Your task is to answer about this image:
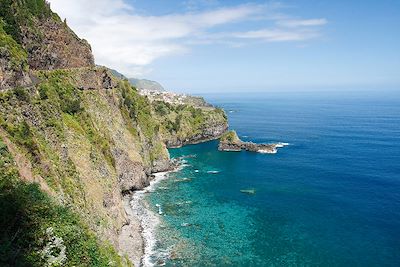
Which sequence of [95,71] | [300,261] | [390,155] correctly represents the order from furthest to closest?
[390,155]
[95,71]
[300,261]

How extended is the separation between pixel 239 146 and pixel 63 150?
9718 cm

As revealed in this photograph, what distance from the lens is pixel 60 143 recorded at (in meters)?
48.1

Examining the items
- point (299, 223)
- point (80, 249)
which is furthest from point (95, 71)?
point (80, 249)

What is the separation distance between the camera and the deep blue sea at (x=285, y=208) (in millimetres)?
56719

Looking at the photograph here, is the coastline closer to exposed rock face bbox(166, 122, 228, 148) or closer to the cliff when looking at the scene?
the cliff

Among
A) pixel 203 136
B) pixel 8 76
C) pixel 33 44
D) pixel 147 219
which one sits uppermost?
pixel 33 44

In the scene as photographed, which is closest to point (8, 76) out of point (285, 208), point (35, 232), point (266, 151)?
point (35, 232)

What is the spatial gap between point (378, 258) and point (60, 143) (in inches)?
1967

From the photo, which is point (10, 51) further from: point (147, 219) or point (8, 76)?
point (147, 219)

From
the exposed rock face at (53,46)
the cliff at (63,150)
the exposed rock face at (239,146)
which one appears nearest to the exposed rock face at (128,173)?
the cliff at (63,150)

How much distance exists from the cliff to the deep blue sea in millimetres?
9808

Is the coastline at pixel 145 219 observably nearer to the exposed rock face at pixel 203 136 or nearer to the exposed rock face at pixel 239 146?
the exposed rock face at pixel 239 146

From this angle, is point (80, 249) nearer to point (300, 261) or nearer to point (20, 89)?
point (20, 89)

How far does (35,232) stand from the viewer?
24.8m
